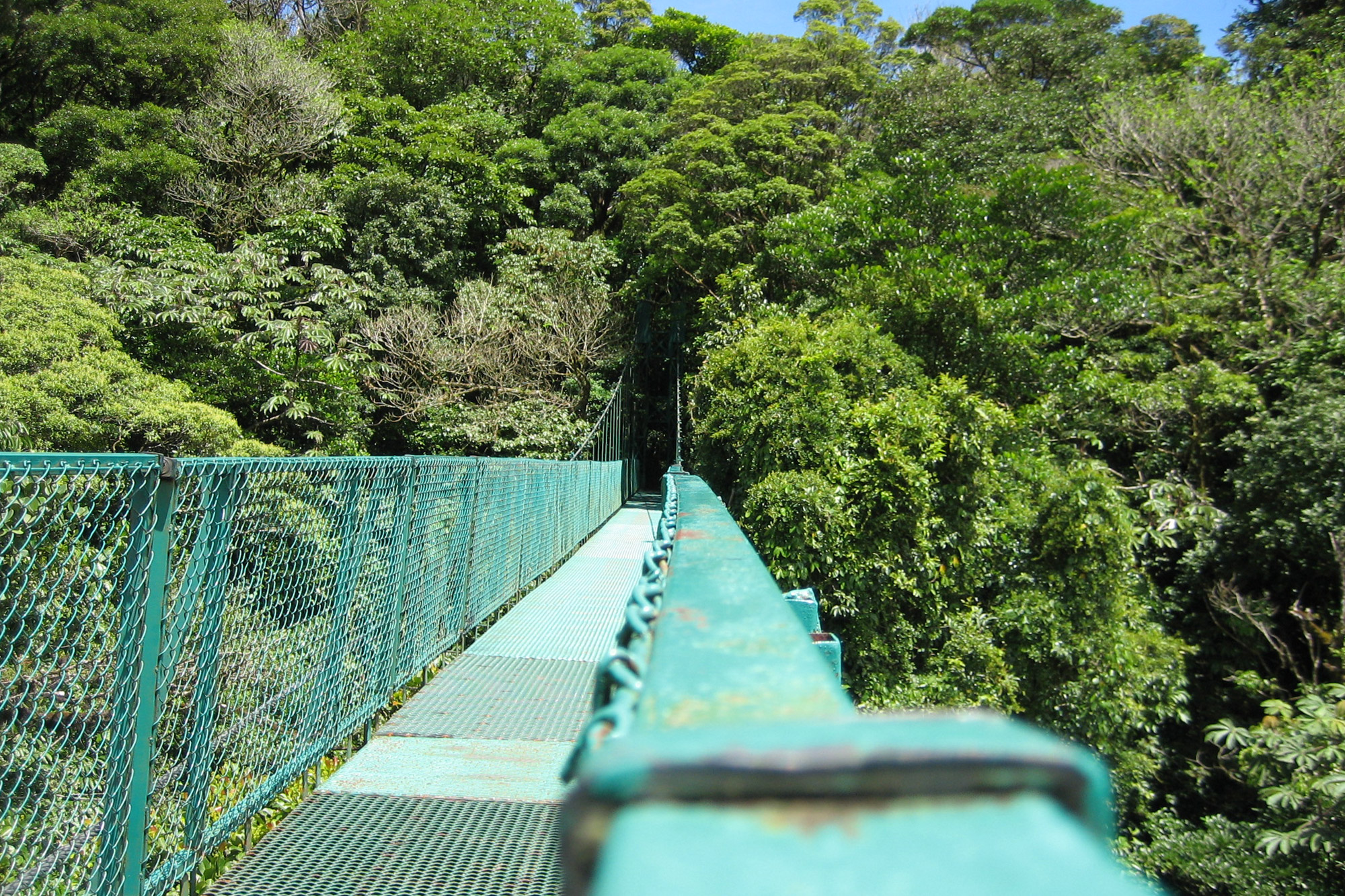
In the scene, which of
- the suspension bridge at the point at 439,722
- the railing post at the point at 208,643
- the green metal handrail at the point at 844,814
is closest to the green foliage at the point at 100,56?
the suspension bridge at the point at 439,722

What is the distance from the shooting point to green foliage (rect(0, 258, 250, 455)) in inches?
319

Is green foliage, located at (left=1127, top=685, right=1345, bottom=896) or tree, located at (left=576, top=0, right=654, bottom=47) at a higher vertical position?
tree, located at (left=576, top=0, right=654, bottom=47)

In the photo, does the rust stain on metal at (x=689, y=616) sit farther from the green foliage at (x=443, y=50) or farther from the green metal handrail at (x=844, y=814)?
the green foliage at (x=443, y=50)

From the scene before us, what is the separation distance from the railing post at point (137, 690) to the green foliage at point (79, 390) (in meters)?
7.26

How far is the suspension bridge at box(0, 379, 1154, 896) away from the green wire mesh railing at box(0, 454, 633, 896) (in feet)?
0.04

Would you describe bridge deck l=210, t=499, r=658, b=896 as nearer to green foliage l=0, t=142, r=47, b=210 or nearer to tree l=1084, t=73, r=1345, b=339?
tree l=1084, t=73, r=1345, b=339

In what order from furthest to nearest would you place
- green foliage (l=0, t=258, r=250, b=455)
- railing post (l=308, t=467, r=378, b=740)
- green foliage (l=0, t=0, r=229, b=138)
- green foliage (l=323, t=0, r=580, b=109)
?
green foliage (l=323, t=0, r=580, b=109)
green foliage (l=0, t=0, r=229, b=138)
green foliage (l=0, t=258, r=250, b=455)
railing post (l=308, t=467, r=378, b=740)

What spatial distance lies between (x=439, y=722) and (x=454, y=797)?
717 millimetres

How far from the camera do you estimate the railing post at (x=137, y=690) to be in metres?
1.86

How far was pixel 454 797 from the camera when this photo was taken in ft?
8.46

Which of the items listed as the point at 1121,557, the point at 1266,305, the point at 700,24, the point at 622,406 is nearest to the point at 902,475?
the point at 1121,557

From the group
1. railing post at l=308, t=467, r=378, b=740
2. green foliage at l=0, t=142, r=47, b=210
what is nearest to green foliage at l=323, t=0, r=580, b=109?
green foliage at l=0, t=142, r=47, b=210

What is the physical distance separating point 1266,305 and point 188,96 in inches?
821

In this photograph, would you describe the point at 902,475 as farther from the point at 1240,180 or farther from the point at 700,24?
the point at 700,24
